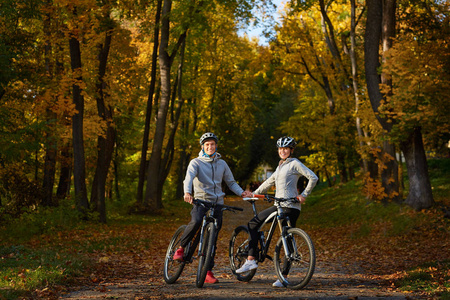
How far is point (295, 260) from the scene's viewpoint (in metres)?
7.88

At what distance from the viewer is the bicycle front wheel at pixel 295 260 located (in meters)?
7.58

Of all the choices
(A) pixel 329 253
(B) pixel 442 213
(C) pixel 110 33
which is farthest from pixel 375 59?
(C) pixel 110 33

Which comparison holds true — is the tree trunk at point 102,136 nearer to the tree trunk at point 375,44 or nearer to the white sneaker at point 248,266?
the tree trunk at point 375,44

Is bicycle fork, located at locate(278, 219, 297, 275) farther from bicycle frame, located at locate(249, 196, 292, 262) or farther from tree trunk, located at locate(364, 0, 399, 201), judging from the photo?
tree trunk, located at locate(364, 0, 399, 201)

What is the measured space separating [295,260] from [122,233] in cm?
1069

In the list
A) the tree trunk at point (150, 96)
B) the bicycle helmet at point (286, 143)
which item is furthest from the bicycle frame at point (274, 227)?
the tree trunk at point (150, 96)

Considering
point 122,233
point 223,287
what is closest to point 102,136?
point 122,233

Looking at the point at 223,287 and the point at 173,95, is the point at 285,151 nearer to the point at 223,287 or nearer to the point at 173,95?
the point at 223,287

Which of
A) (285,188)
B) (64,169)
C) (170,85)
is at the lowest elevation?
(285,188)

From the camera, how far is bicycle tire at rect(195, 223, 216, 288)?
769cm

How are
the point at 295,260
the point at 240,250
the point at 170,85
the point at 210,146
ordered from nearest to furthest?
the point at 295,260
the point at 210,146
the point at 240,250
the point at 170,85

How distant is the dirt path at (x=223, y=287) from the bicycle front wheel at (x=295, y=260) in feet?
0.61

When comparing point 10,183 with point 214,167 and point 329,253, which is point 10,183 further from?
point 214,167

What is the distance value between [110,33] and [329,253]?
1089 centimetres
